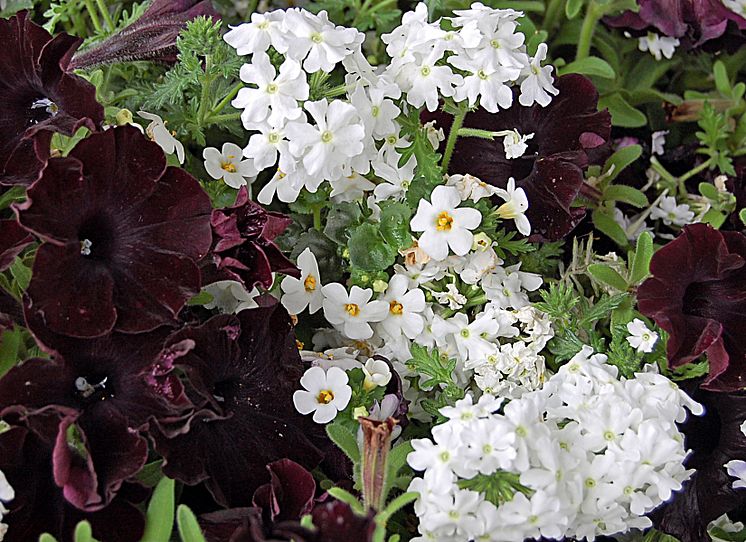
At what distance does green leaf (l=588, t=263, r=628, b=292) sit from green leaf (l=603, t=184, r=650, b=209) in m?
0.19

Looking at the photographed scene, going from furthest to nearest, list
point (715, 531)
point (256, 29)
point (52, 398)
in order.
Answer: point (715, 531) < point (256, 29) < point (52, 398)

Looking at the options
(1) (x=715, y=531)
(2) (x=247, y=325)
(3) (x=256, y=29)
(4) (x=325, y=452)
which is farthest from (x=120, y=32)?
(1) (x=715, y=531)

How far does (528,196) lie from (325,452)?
1.18ft

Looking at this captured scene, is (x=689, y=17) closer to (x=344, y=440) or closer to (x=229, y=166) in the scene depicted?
(x=229, y=166)

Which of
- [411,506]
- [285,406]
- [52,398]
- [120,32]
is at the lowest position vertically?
[411,506]

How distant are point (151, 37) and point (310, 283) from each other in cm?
34

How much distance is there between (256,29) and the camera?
89 centimetres

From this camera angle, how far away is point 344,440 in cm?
83

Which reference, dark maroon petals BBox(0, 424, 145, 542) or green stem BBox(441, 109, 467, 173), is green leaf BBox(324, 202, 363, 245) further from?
dark maroon petals BBox(0, 424, 145, 542)

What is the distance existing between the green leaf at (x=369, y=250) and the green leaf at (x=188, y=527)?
12.7 inches

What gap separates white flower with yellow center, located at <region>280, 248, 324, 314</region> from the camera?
958mm

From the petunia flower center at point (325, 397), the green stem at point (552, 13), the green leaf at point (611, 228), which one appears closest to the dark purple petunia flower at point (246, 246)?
the petunia flower center at point (325, 397)

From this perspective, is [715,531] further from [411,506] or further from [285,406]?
[285,406]

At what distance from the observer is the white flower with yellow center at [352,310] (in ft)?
3.11
